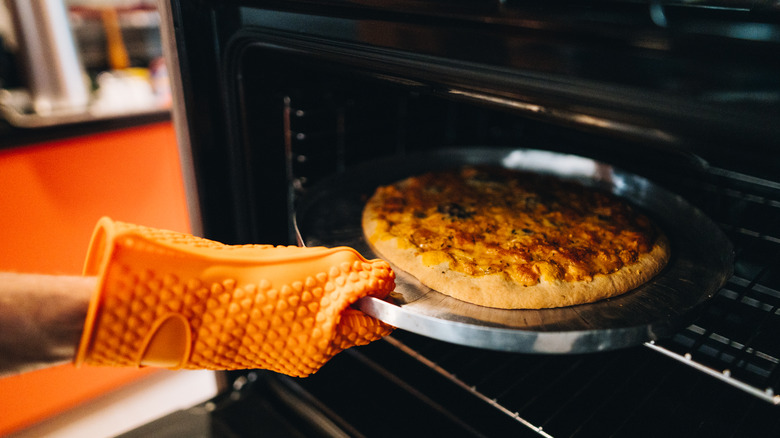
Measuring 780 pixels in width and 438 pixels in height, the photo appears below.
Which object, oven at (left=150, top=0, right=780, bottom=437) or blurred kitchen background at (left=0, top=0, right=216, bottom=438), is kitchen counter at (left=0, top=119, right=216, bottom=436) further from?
oven at (left=150, top=0, right=780, bottom=437)

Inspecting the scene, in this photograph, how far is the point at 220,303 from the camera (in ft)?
2.33

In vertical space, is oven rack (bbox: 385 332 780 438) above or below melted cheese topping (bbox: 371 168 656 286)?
below

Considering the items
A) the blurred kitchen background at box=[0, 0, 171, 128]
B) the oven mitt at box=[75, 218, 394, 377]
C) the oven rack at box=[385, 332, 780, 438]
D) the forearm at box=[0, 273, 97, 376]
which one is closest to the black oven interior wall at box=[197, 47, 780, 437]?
the oven rack at box=[385, 332, 780, 438]

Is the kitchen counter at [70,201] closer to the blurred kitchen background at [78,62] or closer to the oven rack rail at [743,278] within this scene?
the blurred kitchen background at [78,62]

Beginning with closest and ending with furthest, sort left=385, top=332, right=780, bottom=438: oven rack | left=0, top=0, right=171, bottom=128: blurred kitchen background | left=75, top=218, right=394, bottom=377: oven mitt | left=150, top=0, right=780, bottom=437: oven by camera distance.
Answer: left=150, top=0, right=780, bottom=437: oven → left=75, top=218, right=394, bottom=377: oven mitt → left=385, top=332, right=780, bottom=438: oven rack → left=0, top=0, right=171, bottom=128: blurred kitchen background

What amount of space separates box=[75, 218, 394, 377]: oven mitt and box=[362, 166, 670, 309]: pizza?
0.18 metres

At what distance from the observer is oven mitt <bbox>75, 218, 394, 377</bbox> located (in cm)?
66

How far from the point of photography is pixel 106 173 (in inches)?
71.9

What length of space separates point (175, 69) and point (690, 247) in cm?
118

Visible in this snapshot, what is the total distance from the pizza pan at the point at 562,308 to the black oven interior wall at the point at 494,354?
0.08 meters

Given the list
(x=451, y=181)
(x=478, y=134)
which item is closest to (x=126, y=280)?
(x=451, y=181)

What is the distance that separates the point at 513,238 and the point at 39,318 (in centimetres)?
85

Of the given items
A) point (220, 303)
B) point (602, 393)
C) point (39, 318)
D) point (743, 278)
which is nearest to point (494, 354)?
point (602, 393)

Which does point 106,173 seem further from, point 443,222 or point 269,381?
point 443,222
